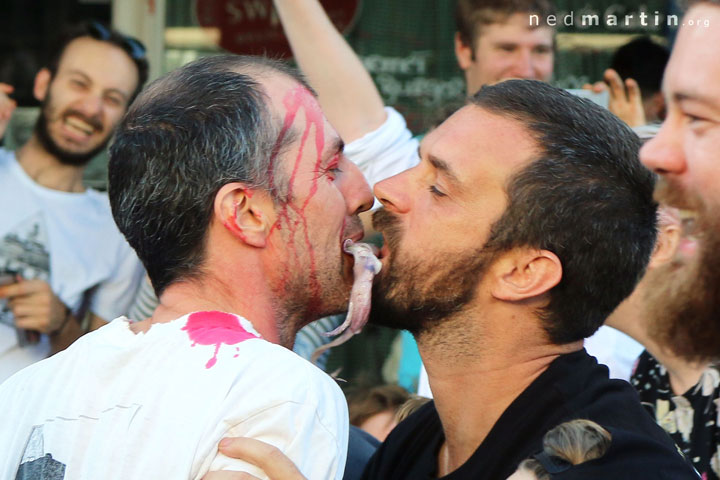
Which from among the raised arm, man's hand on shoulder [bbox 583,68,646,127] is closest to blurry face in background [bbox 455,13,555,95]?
man's hand on shoulder [bbox 583,68,646,127]

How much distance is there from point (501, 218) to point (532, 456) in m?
0.69

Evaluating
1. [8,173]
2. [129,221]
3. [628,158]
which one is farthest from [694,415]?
[8,173]

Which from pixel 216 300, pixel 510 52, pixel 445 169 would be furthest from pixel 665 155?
pixel 510 52

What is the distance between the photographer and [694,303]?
2.66 m

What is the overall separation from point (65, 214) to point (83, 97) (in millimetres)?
580

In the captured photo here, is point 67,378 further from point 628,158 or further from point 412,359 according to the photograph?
point 412,359

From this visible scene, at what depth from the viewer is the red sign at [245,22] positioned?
5.79 m

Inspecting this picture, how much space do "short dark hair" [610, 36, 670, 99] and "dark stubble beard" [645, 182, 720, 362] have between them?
194cm

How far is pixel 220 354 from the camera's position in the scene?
1975 millimetres

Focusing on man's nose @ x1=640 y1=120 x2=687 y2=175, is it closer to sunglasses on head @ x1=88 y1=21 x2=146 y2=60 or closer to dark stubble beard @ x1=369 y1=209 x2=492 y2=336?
dark stubble beard @ x1=369 y1=209 x2=492 y2=336

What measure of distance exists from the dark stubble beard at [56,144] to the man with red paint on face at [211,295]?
2350 mm

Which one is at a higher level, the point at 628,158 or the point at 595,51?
the point at 628,158

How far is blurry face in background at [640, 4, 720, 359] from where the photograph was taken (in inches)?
90.4

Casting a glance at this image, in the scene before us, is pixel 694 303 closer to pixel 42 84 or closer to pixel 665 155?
pixel 665 155
